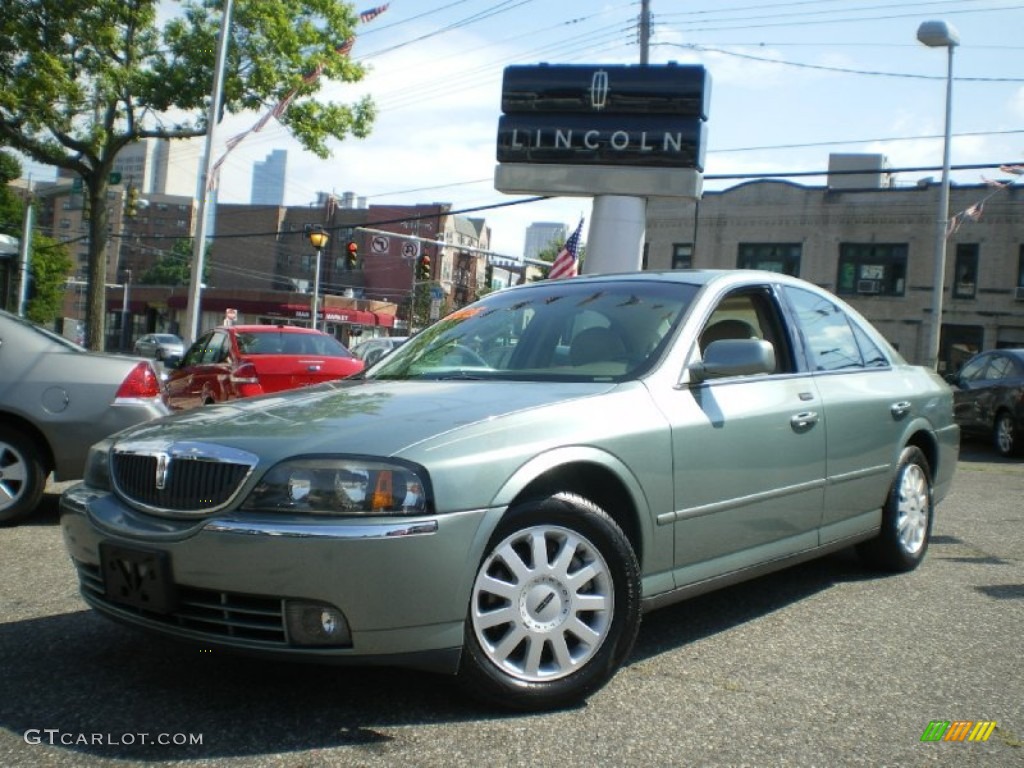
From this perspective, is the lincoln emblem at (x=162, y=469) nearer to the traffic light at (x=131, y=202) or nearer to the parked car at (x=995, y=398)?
the parked car at (x=995, y=398)

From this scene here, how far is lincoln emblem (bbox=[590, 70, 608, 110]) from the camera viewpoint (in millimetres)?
17062

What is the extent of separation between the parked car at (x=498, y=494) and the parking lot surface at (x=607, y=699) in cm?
23

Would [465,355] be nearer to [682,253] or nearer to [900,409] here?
[900,409]

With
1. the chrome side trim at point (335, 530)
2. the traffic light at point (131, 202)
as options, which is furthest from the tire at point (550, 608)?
the traffic light at point (131, 202)

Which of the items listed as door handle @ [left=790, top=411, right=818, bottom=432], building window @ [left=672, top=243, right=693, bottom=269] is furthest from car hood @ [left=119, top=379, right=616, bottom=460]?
building window @ [left=672, top=243, right=693, bottom=269]

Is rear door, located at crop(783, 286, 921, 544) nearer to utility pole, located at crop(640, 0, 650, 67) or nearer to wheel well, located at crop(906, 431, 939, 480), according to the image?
wheel well, located at crop(906, 431, 939, 480)

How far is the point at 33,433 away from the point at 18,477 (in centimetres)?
29

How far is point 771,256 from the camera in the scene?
127 ft

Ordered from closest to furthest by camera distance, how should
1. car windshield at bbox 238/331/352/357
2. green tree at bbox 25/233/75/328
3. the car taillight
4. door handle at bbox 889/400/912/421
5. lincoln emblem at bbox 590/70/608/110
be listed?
door handle at bbox 889/400/912/421, the car taillight, car windshield at bbox 238/331/352/357, lincoln emblem at bbox 590/70/608/110, green tree at bbox 25/233/75/328

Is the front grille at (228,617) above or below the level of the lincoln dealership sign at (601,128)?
below

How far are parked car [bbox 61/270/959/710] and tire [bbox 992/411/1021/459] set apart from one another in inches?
385

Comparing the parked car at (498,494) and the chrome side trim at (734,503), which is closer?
the parked car at (498,494)

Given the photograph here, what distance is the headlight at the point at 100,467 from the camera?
3426mm

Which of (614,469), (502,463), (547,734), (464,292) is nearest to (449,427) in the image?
(502,463)
